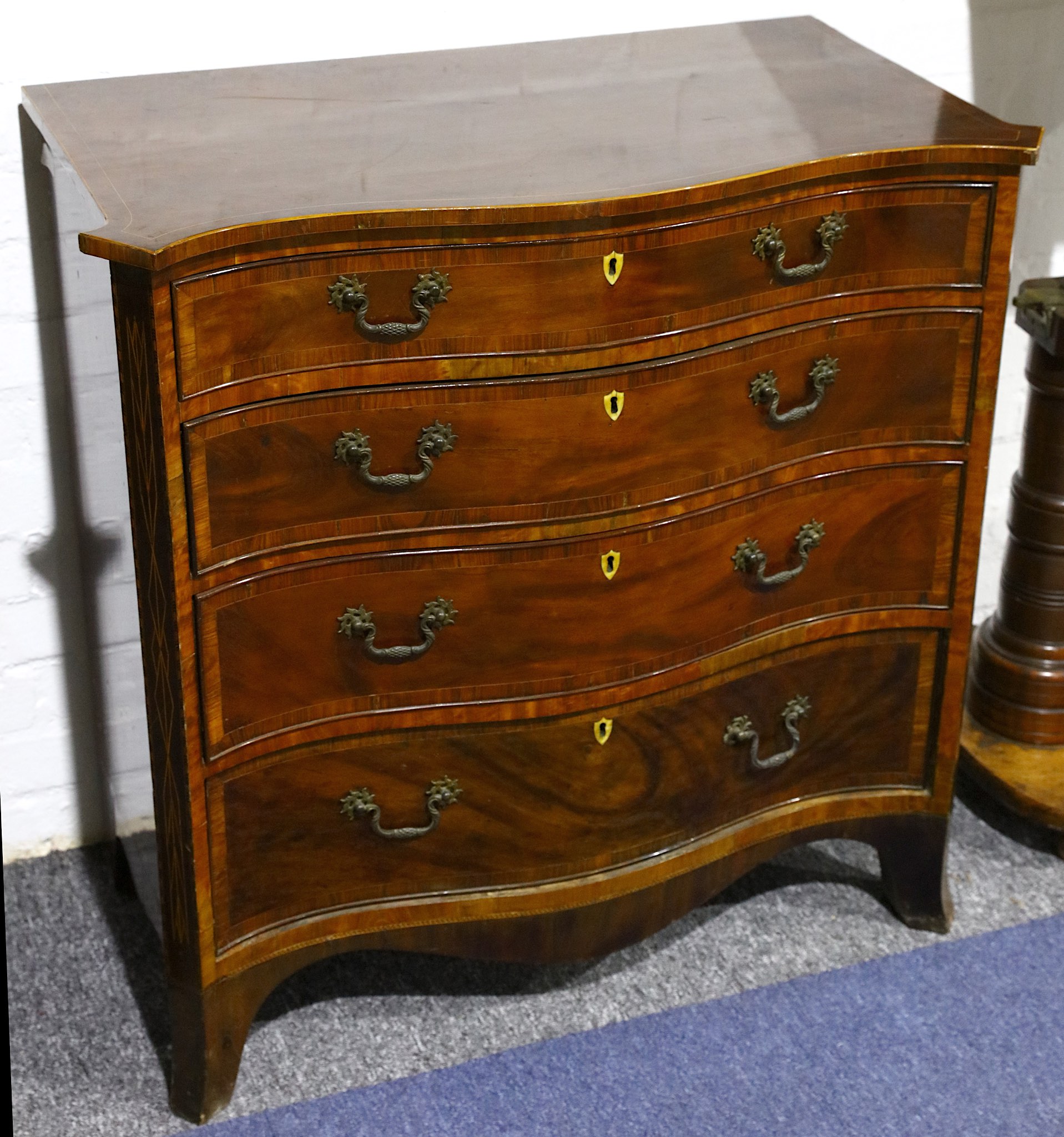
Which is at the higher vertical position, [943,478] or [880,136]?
[880,136]

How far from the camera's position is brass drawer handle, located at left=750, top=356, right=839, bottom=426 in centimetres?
170

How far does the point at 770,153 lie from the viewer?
63.5 inches

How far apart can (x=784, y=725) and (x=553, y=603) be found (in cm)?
38

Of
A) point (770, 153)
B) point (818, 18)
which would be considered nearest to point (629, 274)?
point (770, 153)

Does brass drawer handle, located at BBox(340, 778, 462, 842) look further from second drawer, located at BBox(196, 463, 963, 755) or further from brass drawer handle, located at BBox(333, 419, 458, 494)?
brass drawer handle, located at BBox(333, 419, 458, 494)

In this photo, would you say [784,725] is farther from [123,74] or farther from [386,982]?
[123,74]

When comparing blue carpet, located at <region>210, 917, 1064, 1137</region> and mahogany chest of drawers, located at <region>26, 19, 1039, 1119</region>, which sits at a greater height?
mahogany chest of drawers, located at <region>26, 19, 1039, 1119</region>

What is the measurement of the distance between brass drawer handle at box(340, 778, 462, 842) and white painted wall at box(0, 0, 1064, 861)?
640 mm

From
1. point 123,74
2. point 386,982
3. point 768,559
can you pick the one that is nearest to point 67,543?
point 123,74

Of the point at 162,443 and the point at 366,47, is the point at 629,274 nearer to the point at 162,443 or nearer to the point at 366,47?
the point at 162,443

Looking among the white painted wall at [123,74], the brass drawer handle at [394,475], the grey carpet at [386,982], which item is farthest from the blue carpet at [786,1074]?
the brass drawer handle at [394,475]

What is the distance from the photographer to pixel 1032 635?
7.63 feet

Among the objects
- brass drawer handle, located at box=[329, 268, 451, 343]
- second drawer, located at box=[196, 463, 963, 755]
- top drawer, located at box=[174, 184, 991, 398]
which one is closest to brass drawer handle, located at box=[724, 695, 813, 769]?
second drawer, located at box=[196, 463, 963, 755]

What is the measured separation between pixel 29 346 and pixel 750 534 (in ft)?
3.12
